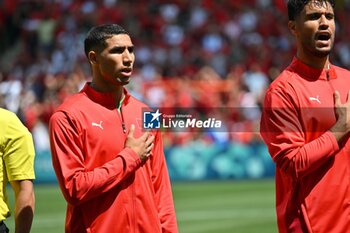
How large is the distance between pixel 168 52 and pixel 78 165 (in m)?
17.7

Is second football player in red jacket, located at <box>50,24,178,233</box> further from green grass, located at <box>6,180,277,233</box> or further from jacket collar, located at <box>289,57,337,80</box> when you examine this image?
green grass, located at <box>6,180,277,233</box>

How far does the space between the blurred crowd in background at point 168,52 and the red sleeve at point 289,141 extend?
1349cm

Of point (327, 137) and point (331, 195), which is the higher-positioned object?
point (327, 137)

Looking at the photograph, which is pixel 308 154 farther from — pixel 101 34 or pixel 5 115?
pixel 5 115

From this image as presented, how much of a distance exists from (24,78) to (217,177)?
6.31 m

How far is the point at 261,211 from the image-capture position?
531 inches

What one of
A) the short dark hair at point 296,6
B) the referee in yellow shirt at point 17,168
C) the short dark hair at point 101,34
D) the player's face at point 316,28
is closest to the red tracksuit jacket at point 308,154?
the player's face at point 316,28

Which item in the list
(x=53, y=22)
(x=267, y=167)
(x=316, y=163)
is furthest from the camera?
(x=53, y=22)

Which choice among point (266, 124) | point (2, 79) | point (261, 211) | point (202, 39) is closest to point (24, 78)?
point (2, 79)

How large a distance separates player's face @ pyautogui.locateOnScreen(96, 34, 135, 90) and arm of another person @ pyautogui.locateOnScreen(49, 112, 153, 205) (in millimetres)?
338

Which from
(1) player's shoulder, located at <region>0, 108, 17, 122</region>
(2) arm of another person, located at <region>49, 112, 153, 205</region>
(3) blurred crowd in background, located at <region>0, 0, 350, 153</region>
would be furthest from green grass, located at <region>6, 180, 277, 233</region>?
(1) player's shoulder, located at <region>0, 108, 17, 122</region>

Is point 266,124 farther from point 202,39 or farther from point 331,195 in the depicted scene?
point 202,39

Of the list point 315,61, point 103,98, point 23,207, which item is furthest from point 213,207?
point 23,207

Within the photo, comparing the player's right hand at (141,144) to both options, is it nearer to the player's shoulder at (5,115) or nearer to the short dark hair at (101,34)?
the short dark hair at (101,34)
